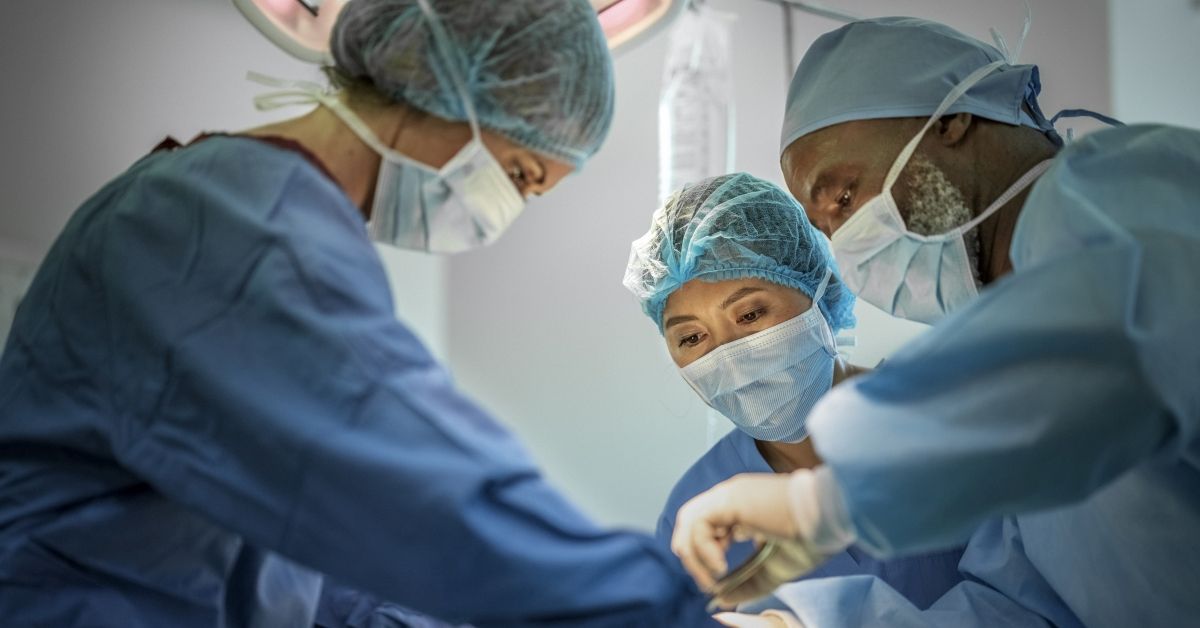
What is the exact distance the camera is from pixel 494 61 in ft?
4.01

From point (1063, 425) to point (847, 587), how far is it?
0.73 meters

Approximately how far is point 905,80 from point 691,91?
0.72 metres

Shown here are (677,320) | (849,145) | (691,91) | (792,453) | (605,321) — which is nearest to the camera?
(849,145)

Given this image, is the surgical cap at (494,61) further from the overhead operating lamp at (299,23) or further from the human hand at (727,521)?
the human hand at (727,521)

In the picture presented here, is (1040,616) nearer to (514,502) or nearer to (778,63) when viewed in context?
(514,502)

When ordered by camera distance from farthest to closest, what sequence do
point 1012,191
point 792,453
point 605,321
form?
point 605,321 < point 792,453 < point 1012,191

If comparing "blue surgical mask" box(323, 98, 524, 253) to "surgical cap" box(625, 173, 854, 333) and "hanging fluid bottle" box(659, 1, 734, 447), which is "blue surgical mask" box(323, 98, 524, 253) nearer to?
"surgical cap" box(625, 173, 854, 333)

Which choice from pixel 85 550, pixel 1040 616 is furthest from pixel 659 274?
pixel 85 550

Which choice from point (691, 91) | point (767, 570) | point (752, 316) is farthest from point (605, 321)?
point (767, 570)

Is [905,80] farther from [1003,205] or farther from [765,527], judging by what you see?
[765,527]

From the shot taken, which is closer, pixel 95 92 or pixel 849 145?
pixel 849 145

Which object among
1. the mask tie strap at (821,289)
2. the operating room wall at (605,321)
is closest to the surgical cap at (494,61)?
the mask tie strap at (821,289)

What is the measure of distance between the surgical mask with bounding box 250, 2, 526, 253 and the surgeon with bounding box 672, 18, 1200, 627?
1.58ft

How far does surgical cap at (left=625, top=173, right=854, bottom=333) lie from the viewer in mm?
1839
